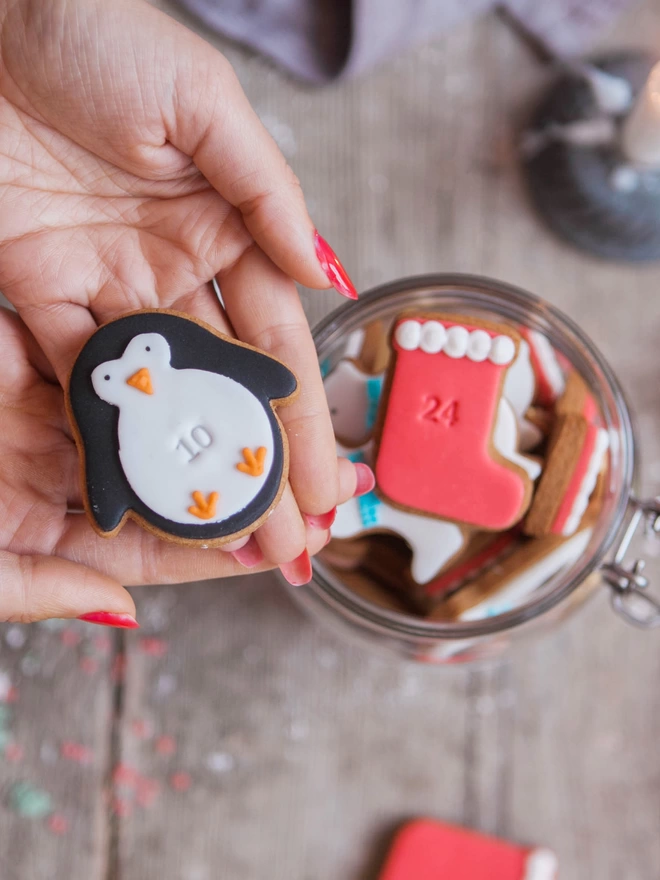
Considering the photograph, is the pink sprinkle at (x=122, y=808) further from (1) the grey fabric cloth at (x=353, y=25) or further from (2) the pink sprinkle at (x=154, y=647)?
(1) the grey fabric cloth at (x=353, y=25)

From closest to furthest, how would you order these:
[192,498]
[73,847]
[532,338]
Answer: [192,498]
[532,338]
[73,847]

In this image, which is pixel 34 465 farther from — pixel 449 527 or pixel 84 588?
pixel 449 527

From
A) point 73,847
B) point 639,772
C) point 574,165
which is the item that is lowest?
point 73,847

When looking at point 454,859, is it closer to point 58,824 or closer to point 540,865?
point 540,865

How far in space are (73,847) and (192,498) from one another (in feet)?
1.45

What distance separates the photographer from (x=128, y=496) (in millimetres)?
516

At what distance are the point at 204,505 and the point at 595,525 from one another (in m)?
0.30

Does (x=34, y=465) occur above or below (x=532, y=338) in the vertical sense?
below

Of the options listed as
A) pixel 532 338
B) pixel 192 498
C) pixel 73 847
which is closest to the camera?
pixel 192 498

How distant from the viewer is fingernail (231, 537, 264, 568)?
570 mm

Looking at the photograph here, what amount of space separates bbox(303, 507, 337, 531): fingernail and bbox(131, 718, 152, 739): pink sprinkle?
1.05 feet

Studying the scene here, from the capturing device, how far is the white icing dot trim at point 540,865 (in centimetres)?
74

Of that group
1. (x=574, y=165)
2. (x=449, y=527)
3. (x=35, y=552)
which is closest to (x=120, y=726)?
(x=35, y=552)

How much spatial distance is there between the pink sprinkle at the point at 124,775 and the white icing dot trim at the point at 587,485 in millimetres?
460
